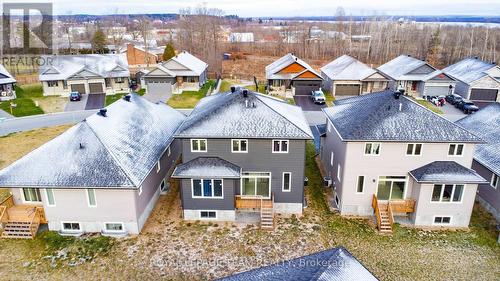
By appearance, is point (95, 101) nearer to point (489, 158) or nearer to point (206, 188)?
point (206, 188)

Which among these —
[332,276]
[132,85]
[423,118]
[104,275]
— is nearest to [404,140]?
[423,118]

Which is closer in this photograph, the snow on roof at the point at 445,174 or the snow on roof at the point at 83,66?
the snow on roof at the point at 445,174

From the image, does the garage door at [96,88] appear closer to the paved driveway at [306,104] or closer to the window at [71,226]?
the paved driveway at [306,104]

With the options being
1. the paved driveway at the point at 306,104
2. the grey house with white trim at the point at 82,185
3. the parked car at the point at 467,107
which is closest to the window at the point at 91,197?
the grey house with white trim at the point at 82,185

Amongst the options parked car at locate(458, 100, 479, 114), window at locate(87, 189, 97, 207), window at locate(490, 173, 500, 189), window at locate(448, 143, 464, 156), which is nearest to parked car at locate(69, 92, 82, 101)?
window at locate(87, 189, 97, 207)

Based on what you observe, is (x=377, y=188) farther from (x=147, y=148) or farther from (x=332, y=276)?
(x=147, y=148)
